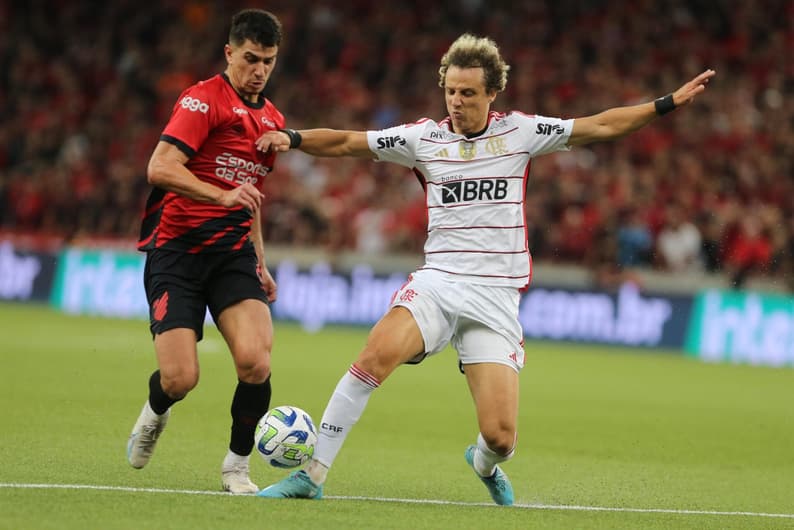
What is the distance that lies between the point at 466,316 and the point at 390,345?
1.72 feet

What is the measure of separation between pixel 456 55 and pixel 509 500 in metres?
2.37

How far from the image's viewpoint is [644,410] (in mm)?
12664

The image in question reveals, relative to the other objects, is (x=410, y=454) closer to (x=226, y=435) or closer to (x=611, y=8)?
(x=226, y=435)

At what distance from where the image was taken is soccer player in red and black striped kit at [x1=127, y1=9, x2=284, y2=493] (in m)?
6.87

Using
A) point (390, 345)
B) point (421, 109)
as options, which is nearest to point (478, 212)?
point (390, 345)

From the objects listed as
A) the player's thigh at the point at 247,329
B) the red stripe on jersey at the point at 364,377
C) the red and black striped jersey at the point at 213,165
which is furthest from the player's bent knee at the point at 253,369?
the red and black striped jersey at the point at 213,165

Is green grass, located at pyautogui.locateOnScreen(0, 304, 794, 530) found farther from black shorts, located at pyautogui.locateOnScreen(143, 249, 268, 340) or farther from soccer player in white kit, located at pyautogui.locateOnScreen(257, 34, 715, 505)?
black shorts, located at pyautogui.locateOnScreen(143, 249, 268, 340)

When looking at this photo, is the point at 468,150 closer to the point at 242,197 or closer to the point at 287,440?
the point at 242,197

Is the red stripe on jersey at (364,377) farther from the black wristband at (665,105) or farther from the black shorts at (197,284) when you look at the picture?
the black wristband at (665,105)

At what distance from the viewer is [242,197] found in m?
6.61

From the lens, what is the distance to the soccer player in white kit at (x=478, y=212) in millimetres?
6910

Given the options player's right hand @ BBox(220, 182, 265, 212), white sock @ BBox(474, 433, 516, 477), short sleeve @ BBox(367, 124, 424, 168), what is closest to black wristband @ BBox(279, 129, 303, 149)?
short sleeve @ BBox(367, 124, 424, 168)

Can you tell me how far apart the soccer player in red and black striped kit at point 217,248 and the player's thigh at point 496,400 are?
3.67 feet

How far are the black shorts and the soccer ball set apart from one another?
0.67 metres
